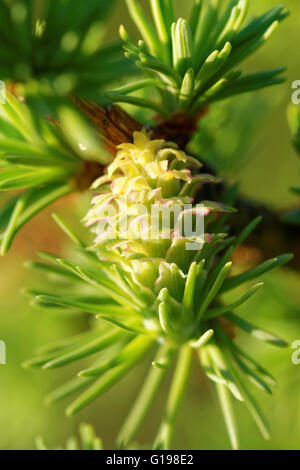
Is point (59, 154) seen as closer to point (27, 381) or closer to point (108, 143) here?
point (108, 143)

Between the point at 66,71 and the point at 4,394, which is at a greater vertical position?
the point at 66,71

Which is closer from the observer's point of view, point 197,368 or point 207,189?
point 207,189

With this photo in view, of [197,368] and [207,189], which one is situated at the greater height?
[207,189]

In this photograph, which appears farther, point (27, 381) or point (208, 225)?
point (27, 381)

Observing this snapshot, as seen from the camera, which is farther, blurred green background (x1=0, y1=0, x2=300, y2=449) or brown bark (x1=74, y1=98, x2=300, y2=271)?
blurred green background (x1=0, y1=0, x2=300, y2=449)

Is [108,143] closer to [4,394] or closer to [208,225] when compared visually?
[208,225]

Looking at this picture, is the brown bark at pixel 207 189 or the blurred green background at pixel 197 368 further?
the blurred green background at pixel 197 368

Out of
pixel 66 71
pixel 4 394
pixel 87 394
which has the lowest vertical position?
pixel 4 394
